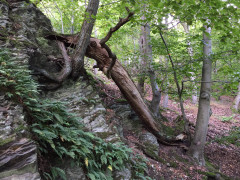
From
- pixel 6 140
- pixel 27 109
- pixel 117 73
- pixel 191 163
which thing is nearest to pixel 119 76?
pixel 117 73

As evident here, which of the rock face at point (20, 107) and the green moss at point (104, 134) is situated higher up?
the rock face at point (20, 107)

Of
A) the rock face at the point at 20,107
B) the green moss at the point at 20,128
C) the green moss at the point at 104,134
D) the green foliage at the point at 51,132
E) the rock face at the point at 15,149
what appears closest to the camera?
the rock face at the point at 15,149

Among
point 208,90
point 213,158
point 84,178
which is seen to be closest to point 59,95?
point 84,178

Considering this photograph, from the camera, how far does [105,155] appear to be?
366cm

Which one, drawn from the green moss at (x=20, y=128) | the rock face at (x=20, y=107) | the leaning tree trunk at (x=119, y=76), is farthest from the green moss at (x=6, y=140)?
the leaning tree trunk at (x=119, y=76)

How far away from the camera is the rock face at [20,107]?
2.28 meters

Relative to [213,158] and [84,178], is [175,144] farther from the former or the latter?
[84,178]

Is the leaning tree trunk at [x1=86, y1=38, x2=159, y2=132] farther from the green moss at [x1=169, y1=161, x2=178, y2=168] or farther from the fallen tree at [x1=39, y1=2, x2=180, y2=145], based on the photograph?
the green moss at [x1=169, y1=161, x2=178, y2=168]

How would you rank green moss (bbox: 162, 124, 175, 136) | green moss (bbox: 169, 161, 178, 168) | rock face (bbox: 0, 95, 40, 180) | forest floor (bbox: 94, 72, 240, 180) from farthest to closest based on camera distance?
green moss (bbox: 162, 124, 175, 136)
green moss (bbox: 169, 161, 178, 168)
forest floor (bbox: 94, 72, 240, 180)
rock face (bbox: 0, 95, 40, 180)

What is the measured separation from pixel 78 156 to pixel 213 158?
7078 millimetres

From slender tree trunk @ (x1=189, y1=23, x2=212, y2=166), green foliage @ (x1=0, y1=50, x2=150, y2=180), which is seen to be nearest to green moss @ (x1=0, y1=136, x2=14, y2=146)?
green foliage @ (x1=0, y1=50, x2=150, y2=180)

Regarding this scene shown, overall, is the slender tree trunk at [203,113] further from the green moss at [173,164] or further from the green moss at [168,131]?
the green moss at [173,164]

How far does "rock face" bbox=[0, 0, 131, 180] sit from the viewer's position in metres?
2.28

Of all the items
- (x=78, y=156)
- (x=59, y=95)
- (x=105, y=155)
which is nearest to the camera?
(x=78, y=156)
